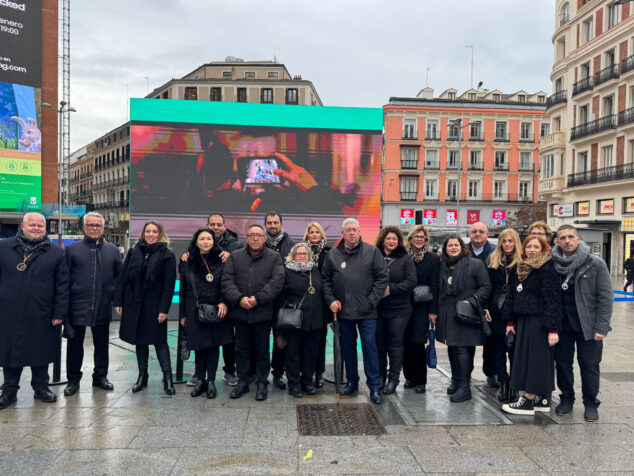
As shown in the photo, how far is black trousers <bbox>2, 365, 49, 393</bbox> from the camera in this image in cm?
496

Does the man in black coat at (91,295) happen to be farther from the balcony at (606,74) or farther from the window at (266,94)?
the window at (266,94)

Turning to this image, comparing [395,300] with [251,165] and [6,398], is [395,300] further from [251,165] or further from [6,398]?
[251,165]

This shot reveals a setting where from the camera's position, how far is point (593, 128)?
3022 centimetres

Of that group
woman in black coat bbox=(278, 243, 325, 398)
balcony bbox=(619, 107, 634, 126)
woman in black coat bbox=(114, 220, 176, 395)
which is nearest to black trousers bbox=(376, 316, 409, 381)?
woman in black coat bbox=(278, 243, 325, 398)

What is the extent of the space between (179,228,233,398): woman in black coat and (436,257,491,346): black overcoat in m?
2.37

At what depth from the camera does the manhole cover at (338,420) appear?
4367 millimetres

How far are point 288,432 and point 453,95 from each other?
60066mm

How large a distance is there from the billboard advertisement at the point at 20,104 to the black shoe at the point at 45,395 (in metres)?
32.9

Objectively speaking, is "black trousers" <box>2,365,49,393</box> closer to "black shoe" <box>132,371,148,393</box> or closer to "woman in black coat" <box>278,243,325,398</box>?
"black shoe" <box>132,371,148,393</box>

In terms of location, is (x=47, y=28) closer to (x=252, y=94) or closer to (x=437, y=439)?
(x=252, y=94)

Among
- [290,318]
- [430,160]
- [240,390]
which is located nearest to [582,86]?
[430,160]

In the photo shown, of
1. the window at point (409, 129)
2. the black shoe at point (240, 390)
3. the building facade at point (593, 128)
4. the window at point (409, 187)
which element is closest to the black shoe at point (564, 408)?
the black shoe at point (240, 390)

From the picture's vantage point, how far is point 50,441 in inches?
161

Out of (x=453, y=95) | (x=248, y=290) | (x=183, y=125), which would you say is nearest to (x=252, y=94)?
(x=453, y=95)
